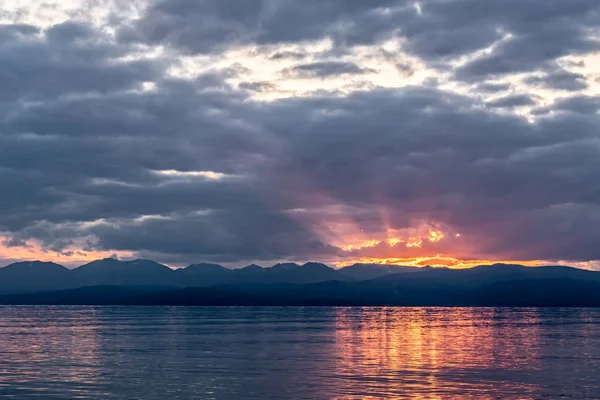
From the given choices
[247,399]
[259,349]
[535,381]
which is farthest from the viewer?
[259,349]

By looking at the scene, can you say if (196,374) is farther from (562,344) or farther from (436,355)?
(562,344)

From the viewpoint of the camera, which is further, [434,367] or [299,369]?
Result: [434,367]

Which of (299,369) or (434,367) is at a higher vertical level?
(299,369)

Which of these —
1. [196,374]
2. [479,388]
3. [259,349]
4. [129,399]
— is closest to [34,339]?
[259,349]

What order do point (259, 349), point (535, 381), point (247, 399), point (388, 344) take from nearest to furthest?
point (247, 399), point (535, 381), point (259, 349), point (388, 344)

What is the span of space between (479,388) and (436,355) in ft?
107

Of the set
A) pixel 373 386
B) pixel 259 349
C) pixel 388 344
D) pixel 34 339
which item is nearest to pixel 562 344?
pixel 388 344

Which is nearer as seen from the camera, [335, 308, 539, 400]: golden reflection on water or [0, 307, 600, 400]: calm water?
[0, 307, 600, 400]: calm water

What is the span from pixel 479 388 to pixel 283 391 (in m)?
16.0

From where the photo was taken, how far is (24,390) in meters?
63.0

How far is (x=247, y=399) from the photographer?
58344 mm

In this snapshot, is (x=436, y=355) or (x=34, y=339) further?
(x=34, y=339)

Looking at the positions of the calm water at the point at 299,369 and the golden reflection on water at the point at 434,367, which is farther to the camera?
the golden reflection on water at the point at 434,367

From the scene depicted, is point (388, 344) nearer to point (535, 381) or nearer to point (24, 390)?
point (535, 381)
